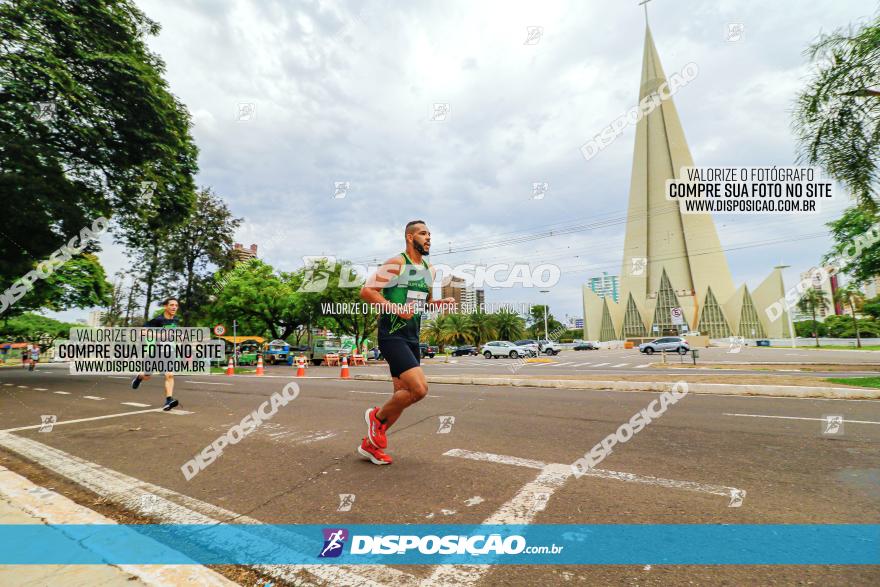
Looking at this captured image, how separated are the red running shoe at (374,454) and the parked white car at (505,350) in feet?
113

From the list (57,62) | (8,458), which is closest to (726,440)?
(8,458)

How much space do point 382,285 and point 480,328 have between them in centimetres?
6272

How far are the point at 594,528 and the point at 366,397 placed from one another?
23.9ft

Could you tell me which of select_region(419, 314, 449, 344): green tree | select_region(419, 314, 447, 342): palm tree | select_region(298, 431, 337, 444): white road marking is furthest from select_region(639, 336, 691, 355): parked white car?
select_region(298, 431, 337, 444): white road marking

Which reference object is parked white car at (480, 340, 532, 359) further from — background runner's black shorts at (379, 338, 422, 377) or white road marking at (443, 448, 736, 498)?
background runner's black shorts at (379, 338, 422, 377)

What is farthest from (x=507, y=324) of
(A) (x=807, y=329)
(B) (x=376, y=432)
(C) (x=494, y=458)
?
(A) (x=807, y=329)

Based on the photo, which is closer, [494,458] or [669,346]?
[494,458]

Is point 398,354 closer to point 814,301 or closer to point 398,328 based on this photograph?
Answer: point 398,328

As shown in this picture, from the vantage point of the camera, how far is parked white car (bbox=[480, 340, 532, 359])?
122ft

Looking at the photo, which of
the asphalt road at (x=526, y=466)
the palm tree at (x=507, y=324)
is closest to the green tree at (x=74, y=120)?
the asphalt road at (x=526, y=466)

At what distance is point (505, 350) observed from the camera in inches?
1537

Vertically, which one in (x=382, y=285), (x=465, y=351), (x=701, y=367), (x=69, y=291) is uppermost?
(x=69, y=291)

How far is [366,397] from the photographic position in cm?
906

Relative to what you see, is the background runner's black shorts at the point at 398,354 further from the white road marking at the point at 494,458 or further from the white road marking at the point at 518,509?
the white road marking at the point at 518,509
